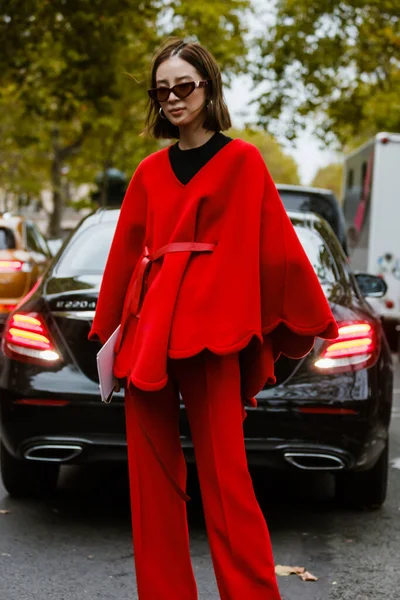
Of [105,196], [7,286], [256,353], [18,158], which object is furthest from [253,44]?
[18,158]

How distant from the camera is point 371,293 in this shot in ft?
20.5

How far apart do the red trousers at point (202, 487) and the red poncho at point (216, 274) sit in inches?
4.3

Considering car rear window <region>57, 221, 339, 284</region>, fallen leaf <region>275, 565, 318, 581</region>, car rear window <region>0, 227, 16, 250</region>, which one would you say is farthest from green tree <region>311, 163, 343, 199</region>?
fallen leaf <region>275, 565, 318, 581</region>

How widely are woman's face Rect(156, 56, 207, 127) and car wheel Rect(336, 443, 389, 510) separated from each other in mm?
2617

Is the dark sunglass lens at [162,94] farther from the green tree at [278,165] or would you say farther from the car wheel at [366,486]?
the green tree at [278,165]

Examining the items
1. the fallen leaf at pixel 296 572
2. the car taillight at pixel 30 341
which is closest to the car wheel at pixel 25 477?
the car taillight at pixel 30 341

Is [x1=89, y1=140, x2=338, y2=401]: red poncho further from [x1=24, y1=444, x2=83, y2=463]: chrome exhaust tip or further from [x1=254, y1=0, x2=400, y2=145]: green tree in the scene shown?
[x1=254, y1=0, x2=400, y2=145]: green tree

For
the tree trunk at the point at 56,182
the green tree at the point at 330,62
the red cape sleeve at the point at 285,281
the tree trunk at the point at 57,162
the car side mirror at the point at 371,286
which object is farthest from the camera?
the tree trunk at the point at 56,182

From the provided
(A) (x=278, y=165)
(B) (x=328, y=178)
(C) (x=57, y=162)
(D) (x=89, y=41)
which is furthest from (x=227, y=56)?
(A) (x=278, y=165)

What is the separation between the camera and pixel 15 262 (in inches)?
461

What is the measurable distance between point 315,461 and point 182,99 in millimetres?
2231

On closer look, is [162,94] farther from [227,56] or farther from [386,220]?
[227,56]

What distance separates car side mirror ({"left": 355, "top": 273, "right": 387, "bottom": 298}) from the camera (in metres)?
6.26

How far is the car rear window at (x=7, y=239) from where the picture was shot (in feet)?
39.2
